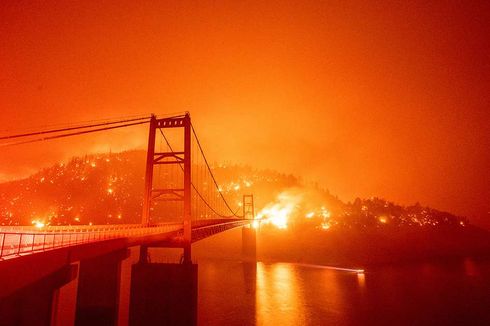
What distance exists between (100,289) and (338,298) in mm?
37152

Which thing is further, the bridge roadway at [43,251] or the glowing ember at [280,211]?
the glowing ember at [280,211]

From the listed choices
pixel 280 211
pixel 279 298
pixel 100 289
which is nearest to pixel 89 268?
pixel 100 289

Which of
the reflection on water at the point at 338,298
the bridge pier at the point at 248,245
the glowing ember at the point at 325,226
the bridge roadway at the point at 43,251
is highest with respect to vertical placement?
the bridge roadway at the point at 43,251

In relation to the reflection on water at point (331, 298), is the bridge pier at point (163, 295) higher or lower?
higher

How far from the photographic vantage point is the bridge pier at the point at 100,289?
13.2 meters

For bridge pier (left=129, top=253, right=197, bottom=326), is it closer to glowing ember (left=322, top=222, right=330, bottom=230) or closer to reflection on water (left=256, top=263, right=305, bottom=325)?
reflection on water (left=256, top=263, right=305, bottom=325)

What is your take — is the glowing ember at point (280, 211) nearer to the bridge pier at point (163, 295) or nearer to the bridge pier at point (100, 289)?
the bridge pier at point (163, 295)

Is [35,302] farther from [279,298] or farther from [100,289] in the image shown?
[279,298]

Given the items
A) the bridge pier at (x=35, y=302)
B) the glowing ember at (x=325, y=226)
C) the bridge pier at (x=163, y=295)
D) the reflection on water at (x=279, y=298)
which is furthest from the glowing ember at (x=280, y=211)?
the bridge pier at (x=35, y=302)

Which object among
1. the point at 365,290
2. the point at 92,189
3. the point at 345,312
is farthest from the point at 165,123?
the point at 92,189

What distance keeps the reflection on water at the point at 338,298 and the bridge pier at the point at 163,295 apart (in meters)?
13.3

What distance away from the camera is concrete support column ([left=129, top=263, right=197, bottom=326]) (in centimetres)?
1689

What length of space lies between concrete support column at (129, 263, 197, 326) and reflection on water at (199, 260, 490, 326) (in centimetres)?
1333

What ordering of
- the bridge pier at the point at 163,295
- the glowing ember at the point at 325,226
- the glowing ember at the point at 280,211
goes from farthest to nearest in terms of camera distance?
the glowing ember at the point at 280,211 < the glowing ember at the point at 325,226 < the bridge pier at the point at 163,295
